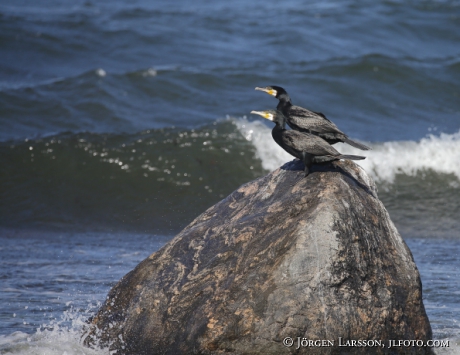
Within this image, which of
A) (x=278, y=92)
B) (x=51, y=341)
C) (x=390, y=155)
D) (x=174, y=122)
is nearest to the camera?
(x=51, y=341)

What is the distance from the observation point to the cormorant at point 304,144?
466 cm

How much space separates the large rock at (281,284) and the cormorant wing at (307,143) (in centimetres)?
15

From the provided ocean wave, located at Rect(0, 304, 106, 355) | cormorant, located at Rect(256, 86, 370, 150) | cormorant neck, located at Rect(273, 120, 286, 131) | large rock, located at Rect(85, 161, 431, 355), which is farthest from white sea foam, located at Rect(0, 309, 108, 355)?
cormorant, located at Rect(256, 86, 370, 150)

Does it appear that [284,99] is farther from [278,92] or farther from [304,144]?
[304,144]

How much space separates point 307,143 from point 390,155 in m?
7.07

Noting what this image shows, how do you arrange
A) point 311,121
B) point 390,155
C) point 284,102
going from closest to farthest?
1. point 311,121
2. point 284,102
3. point 390,155

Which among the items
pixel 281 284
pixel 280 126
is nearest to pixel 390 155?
pixel 280 126

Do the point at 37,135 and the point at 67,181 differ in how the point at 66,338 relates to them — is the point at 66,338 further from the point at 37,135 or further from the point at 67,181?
the point at 37,135

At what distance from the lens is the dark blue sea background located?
271 inches

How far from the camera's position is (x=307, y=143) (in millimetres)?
4754

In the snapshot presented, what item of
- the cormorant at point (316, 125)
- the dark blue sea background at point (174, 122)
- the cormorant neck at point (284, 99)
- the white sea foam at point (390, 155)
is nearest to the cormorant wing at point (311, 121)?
the cormorant at point (316, 125)

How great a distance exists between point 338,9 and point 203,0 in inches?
176

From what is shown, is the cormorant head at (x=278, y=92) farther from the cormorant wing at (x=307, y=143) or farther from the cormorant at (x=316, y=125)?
the cormorant wing at (x=307, y=143)

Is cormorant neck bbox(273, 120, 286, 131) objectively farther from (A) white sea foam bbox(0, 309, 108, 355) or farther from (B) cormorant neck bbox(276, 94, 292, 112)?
(A) white sea foam bbox(0, 309, 108, 355)
